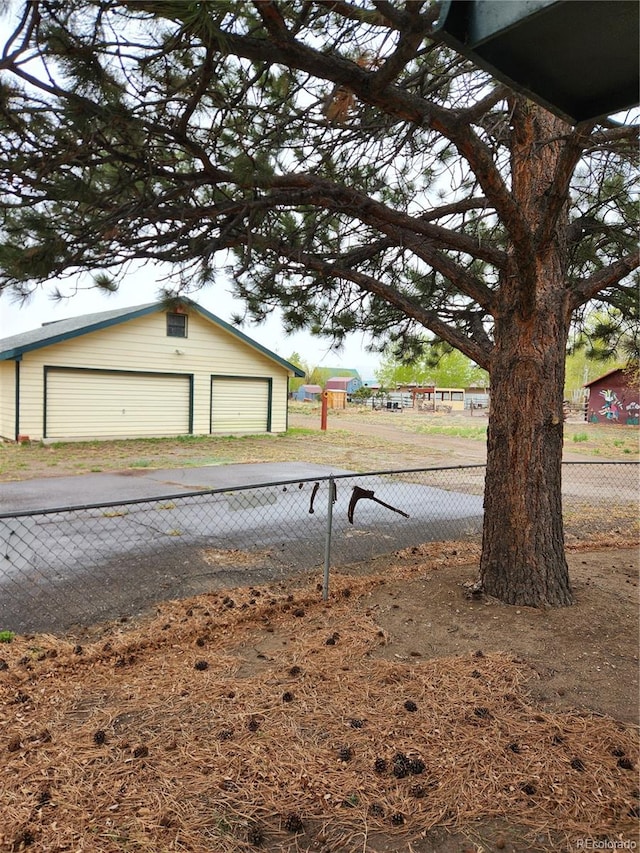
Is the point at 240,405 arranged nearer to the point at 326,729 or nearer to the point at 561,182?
the point at 561,182

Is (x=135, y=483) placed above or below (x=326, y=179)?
below

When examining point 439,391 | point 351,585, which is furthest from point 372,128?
point 439,391

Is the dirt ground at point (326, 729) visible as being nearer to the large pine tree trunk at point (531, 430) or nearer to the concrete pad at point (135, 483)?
the large pine tree trunk at point (531, 430)

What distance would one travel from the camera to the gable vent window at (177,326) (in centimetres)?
1614

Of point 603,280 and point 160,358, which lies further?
point 160,358

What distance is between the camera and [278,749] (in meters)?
2.14

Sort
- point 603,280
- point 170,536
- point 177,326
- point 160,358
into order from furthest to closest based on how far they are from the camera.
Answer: point 177,326 < point 160,358 < point 170,536 < point 603,280

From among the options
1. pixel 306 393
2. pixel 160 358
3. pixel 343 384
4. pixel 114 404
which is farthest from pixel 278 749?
pixel 343 384

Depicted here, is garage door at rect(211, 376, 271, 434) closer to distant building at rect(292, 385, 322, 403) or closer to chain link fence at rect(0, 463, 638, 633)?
chain link fence at rect(0, 463, 638, 633)

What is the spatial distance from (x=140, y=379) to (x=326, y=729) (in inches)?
577

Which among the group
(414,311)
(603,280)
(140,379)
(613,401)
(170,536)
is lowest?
(170,536)

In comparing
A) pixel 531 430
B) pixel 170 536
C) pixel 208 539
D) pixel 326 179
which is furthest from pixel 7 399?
pixel 531 430

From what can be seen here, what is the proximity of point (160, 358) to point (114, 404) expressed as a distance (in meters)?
1.89

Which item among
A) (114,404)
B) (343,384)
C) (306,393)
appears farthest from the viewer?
(343,384)
